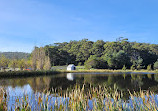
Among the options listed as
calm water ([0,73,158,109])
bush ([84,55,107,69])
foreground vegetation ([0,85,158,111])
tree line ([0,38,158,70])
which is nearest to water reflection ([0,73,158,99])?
calm water ([0,73,158,109])

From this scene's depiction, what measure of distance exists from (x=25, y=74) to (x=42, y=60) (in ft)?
31.2

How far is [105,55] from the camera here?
52.2 m

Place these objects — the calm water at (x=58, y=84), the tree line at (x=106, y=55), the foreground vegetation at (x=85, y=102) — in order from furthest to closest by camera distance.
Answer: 1. the tree line at (x=106, y=55)
2. the calm water at (x=58, y=84)
3. the foreground vegetation at (x=85, y=102)

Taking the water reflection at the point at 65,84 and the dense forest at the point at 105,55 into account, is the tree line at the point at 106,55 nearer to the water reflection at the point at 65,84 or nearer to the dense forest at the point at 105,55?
the dense forest at the point at 105,55

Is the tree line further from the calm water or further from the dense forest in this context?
the calm water

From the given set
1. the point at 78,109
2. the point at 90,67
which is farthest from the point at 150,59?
the point at 78,109

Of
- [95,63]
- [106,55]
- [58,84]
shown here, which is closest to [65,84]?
[58,84]

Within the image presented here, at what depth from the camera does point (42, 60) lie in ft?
108

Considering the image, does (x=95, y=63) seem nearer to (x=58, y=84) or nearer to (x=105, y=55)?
(x=105, y=55)

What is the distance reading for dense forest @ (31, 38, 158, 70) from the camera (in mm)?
49125

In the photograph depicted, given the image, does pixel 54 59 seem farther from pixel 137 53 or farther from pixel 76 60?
pixel 137 53

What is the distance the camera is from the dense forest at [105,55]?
49125mm

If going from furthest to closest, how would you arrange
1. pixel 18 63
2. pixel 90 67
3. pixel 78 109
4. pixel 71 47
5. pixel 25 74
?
pixel 71 47
pixel 90 67
pixel 18 63
pixel 25 74
pixel 78 109

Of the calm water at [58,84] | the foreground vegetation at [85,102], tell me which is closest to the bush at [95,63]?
the calm water at [58,84]
